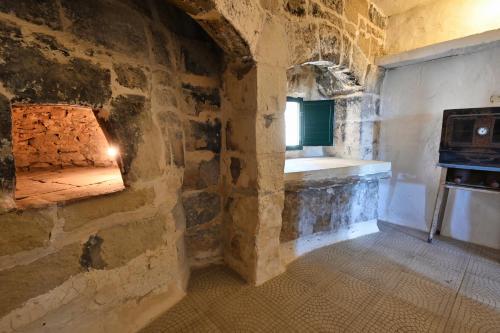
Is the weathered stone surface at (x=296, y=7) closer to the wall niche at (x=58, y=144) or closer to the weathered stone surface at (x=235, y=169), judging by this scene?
the weathered stone surface at (x=235, y=169)

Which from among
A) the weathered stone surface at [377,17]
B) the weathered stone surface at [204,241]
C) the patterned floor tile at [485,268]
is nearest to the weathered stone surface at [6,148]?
the weathered stone surface at [204,241]

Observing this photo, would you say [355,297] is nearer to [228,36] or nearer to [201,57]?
[228,36]

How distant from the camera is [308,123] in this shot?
112 inches

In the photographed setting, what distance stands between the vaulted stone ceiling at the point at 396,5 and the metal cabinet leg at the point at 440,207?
1.74 metres

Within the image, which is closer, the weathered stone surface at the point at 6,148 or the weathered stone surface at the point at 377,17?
the weathered stone surface at the point at 6,148

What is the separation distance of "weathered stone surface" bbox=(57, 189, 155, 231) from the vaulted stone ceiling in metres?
2.85

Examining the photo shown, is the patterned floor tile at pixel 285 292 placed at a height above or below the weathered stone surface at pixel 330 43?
below

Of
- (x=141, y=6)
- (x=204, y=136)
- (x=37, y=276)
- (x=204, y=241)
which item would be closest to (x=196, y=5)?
(x=141, y=6)

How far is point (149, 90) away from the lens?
1277mm

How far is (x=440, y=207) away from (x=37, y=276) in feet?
9.90

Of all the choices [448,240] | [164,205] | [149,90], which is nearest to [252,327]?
[164,205]

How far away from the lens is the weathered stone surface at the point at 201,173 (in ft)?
5.33

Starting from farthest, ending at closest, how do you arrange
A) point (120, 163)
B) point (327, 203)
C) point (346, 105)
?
point (346, 105) < point (327, 203) < point (120, 163)

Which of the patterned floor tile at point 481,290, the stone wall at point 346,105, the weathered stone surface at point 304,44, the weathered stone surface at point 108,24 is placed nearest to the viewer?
the weathered stone surface at point 108,24
